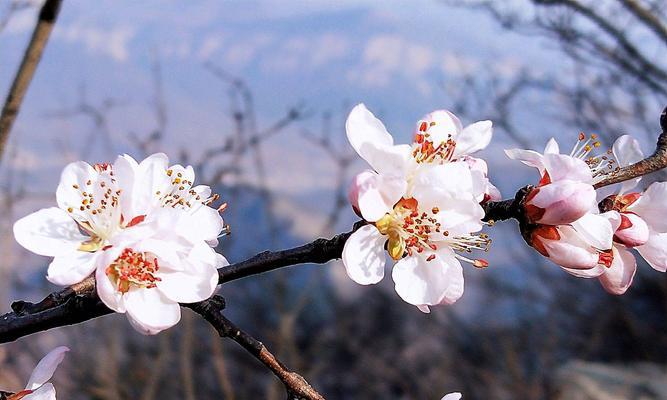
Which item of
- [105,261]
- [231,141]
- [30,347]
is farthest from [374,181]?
[30,347]

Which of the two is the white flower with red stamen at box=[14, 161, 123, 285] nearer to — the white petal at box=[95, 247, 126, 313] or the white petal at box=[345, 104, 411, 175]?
the white petal at box=[95, 247, 126, 313]

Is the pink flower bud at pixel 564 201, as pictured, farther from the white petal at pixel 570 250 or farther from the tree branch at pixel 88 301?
the tree branch at pixel 88 301

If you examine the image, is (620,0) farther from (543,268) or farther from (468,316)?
(468,316)

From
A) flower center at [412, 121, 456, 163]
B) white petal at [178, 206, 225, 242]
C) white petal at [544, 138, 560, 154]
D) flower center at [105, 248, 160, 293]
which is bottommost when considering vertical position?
flower center at [105, 248, 160, 293]

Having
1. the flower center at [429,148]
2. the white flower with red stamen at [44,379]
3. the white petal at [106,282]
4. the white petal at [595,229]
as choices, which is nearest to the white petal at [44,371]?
the white flower with red stamen at [44,379]

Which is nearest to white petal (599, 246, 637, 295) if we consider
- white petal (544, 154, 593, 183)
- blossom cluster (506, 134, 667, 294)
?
blossom cluster (506, 134, 667, 294)

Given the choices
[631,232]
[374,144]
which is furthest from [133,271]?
[631,232]
